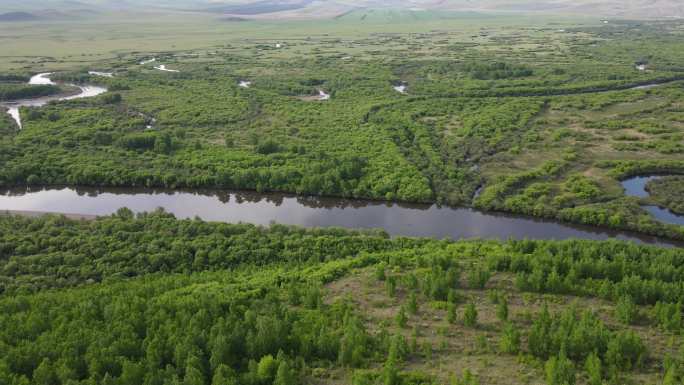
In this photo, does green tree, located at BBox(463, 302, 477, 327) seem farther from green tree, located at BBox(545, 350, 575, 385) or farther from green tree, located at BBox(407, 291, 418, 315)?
green tree, located at BBox(545, 350, 575, 385)

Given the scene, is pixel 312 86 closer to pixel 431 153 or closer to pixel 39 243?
pixel 431 153

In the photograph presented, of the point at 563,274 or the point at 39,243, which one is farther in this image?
the point at 39,243

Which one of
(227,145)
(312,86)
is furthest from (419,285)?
(312,86)

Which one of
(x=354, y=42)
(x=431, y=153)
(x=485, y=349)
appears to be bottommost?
(x=485, y=349)

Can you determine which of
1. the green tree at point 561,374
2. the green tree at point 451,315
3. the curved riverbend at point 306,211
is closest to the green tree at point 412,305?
the green tree at point 451,315

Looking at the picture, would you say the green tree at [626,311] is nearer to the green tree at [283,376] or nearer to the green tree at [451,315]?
the green tree at [451,315]

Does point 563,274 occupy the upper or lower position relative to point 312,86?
lower

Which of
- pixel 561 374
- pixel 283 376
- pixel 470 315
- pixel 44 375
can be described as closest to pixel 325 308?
pixel 283 376
